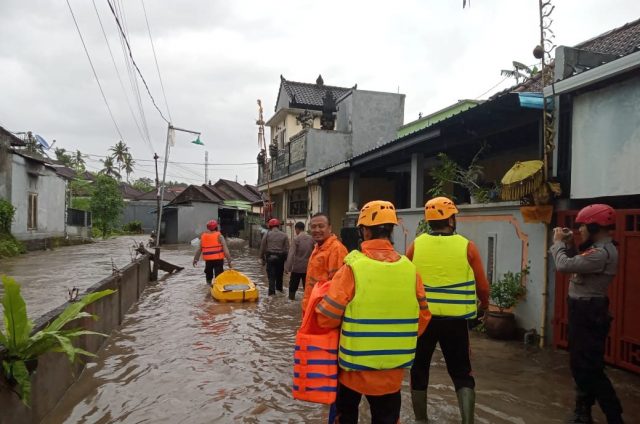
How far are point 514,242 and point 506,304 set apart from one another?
866 millimetres

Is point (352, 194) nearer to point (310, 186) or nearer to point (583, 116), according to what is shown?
point (310, 186)

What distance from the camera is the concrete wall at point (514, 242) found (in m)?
5.89

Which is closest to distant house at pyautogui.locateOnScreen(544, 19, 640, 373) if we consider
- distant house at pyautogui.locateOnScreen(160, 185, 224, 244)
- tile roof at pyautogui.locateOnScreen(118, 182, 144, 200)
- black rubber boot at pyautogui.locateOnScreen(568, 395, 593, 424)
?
black rubber boot at pyautogui.locateOnScreen(568, 395, 593, 424)

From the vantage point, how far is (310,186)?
1712 cm

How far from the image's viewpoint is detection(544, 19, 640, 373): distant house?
4715mm

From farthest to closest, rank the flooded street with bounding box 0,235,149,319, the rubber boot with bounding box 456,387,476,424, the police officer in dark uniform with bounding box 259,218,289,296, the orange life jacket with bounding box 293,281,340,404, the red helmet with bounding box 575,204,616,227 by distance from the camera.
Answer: the police officer in dark uniform with bounding box 259,218,289,296
the flooded street with bounding box 0,235,149,319
the red helmet with bounding box 575,204,616,227
the rubber boot with bounding box 456,387,476,424
the orange life jacket with bounding box 293,281,340,404

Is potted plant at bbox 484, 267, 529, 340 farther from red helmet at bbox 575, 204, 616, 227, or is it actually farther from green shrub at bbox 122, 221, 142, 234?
green shrub at bbox 122, 221, 142, 234

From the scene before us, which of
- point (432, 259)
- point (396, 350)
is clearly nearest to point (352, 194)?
point (432, 259)

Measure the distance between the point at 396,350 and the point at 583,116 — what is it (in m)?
4.38

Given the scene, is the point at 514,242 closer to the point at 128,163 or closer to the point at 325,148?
the point at 325,148

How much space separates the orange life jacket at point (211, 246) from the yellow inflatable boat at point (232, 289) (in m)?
1.12

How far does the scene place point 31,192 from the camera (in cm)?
2030

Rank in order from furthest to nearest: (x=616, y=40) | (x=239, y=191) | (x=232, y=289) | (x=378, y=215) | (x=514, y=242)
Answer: (x=239, y=191) < (x=232, y=289) < (x=616, y=40) < (x=514, y=242) < (x=378, y=215)

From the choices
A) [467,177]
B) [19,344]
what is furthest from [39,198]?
[19,344]
